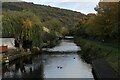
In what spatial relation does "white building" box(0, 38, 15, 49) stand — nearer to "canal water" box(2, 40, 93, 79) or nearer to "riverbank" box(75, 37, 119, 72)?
"canal water" box(2, 40, 93, 79)

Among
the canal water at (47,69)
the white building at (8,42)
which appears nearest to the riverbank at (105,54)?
the canal water at (47,69)

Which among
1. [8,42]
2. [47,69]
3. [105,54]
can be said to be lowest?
[47,69]

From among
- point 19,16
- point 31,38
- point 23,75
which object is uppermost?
point 19,16

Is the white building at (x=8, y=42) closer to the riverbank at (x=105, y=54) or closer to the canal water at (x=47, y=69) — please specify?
the canal water at (x=47, y=69)

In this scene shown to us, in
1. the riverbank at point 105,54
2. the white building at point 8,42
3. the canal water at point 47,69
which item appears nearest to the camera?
the riverbank at point 105,54

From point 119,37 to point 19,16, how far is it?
18.3 metres

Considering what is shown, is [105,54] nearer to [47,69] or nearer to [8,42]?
[47,69]

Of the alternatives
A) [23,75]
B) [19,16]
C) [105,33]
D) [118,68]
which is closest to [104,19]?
[105,33]

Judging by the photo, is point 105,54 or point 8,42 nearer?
point 105,54

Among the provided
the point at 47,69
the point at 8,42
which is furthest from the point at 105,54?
the point at 8,42

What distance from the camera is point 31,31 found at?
5603cm

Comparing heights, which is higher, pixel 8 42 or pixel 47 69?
pixel 8 42

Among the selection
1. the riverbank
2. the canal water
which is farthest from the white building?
the riverbank

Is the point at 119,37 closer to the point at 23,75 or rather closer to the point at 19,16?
the point at 23,75
